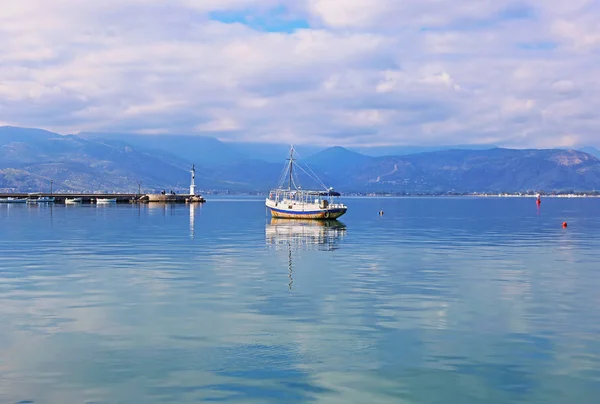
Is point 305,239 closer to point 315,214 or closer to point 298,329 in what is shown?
point 315,214

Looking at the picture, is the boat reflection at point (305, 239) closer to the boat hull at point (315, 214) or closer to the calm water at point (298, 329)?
the calm water at point (298, 329)

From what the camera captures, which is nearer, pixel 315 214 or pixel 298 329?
pixel 298 329

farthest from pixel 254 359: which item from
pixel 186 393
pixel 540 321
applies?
pixel 540 321

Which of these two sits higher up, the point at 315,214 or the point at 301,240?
the point at 315,214

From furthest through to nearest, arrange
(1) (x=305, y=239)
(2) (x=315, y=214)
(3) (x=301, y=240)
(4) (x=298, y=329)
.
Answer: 1. (2) (x=315, y=214)
2. (1) (x=305, y=239)
3. (3) (x=301, y=240)
4. (4) (x=298, y=329)

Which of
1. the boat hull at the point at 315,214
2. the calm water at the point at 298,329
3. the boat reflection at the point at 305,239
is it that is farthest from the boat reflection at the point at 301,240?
the boat hull at the point at 315,214

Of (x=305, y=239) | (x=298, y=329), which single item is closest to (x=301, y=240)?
(x=305, y=239)

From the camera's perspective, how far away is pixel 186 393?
69.6 feet

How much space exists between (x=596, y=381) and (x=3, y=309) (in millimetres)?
28146

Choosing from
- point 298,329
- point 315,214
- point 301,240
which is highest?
point 315,214

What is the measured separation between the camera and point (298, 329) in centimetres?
3006

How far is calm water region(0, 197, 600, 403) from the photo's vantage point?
71.8 ft

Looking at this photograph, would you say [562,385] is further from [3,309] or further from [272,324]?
[3,309]

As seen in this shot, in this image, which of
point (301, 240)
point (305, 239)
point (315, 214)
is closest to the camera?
point (301, 240)
